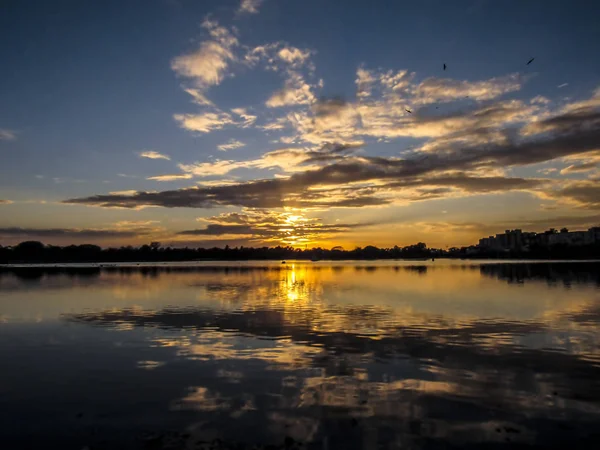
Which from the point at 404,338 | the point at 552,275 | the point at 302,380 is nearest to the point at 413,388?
the point at 302,380

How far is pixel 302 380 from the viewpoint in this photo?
19.0 meters

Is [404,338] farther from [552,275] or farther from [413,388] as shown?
[552,275]

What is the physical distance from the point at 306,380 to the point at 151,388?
621 centimetres

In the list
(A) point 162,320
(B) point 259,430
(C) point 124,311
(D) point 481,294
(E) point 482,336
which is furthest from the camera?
(D) point 481,294

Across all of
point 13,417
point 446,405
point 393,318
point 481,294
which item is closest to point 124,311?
point 393,318

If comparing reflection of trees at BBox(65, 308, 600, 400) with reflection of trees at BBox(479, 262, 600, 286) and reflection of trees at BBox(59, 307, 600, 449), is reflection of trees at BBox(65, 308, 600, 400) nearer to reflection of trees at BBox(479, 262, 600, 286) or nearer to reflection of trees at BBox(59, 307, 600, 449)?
reflection of trees at BBox(59, 307, 600, 449)

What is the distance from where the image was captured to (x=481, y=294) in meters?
56.9

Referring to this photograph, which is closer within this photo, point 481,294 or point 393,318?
point 393,318

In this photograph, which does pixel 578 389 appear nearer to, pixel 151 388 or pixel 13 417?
pixel 151 388

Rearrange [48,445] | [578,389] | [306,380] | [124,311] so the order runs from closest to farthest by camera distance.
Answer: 1. [48,445]
2. [578,389]
3. [306,380]
4. [124,311]

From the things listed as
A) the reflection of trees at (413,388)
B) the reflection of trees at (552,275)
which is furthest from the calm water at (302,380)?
the reflection of trees at (552,275)

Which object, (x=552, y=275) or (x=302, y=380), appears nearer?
(x=302, y=380)

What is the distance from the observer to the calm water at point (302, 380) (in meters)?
13.5

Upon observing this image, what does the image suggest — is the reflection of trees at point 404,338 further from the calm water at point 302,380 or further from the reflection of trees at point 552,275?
the reflection of trees at point 552,275
